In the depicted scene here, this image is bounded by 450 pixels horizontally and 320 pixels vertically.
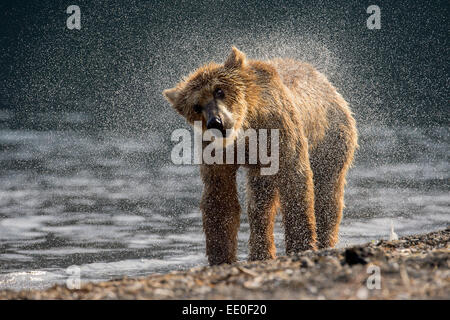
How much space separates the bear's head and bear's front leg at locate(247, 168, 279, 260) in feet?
3.66

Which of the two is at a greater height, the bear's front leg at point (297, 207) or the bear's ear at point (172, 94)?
the bear's ear at point (172, 94)

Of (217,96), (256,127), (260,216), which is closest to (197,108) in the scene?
(217,96)

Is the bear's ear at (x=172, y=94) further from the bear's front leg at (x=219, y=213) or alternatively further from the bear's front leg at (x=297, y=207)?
the bear's front leg at (x=297, y=207)

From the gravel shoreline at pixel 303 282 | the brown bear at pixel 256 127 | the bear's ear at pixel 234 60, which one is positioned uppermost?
the bear's ear at pixel 234 60

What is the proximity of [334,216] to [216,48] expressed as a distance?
2989 mm

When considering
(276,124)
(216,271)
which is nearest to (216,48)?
(276,124)

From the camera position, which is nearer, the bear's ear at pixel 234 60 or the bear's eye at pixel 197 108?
the bear's eye at pixel 197 108

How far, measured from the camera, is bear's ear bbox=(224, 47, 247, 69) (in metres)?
7.57

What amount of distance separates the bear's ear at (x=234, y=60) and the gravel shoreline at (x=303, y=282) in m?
2.97

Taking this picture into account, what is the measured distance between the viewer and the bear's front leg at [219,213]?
765 centimetres

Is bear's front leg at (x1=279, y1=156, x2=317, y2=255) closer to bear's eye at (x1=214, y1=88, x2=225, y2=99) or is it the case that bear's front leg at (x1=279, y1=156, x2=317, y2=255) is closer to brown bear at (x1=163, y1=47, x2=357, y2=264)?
brown bear at (x1=163, y1=47, x2=357, y2=264)

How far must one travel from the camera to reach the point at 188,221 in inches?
492

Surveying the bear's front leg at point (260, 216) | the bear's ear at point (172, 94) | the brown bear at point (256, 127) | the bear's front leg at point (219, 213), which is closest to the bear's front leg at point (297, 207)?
the brown bear at point (256, 127)
